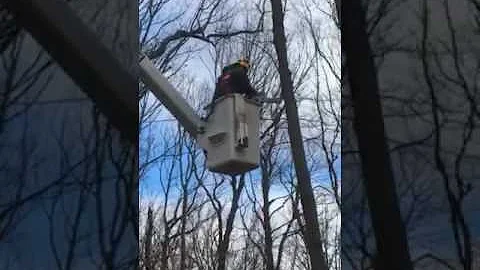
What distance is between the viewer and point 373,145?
1.29 meters

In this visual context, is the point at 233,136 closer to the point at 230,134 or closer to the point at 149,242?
the point at 230,134

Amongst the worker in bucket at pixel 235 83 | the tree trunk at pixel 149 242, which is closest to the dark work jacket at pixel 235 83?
the worker in bucket at pixel 235 83

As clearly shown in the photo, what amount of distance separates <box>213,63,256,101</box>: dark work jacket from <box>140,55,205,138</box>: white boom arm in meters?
0.08

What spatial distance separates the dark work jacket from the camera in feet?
4.19

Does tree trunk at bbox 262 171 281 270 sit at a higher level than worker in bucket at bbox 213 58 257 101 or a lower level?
lower

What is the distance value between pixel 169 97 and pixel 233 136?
0.25 m

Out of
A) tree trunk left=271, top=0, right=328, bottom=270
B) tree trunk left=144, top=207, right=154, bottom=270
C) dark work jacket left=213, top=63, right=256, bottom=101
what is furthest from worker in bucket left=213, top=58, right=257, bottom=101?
tree trunk left=144, top=207, right=154, bottom=270

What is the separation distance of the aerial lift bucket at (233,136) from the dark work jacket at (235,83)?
2 centimetres

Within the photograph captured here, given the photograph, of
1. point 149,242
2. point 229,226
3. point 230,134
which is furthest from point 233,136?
point 149,242

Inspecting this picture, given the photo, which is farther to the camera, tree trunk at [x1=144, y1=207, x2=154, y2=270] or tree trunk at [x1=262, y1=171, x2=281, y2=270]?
tree trunk at [x1=144, y1=207, x2=154, y2=270]

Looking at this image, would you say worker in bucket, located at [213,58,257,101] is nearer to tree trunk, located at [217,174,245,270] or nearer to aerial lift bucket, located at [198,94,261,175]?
aerial lift bucket, located at [198,94,261,175]

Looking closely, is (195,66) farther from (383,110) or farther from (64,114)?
(383,110)

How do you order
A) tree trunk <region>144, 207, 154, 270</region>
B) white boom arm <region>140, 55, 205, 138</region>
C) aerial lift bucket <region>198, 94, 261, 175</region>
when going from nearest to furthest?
aerial lift bucket <region>198, 94, 261, 175</region>, white boom arm <region>140, 55, 205, 138</region>, tree trunk <region>144, 207, 154, 270</region>

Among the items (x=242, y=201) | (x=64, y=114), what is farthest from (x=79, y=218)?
(x=242, y=201)
